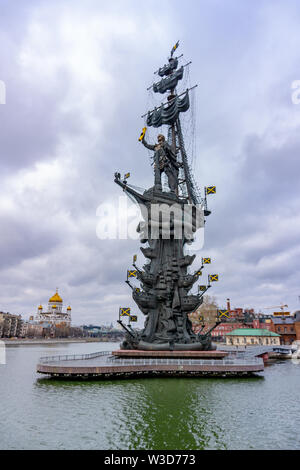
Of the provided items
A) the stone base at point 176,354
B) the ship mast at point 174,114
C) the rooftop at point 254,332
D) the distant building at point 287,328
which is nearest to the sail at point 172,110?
the ship mast at point 174,114

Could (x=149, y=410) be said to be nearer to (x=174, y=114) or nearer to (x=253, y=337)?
(x=174, y=114)

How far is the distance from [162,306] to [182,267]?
22.4 ft

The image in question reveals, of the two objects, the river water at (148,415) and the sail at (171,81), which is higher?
the sail at (171,81)

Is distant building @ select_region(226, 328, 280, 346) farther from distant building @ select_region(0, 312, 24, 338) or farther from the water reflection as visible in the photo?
distant building @ select_region(0, 312, 24, 338)

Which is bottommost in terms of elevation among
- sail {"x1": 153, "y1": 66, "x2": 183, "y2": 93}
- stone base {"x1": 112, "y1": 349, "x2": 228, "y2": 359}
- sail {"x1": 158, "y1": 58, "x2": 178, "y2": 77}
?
stone base {"x1": 112, "y1": 349, "x2": 228, "y2": 359}

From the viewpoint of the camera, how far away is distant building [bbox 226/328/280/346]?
294ft

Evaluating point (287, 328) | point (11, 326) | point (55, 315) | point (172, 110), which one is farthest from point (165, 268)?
point (55, 315)

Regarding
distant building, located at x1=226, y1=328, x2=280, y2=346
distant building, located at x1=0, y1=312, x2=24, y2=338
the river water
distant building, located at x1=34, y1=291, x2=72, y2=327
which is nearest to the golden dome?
distant building, located at x1=34, y1=291, x2=72, y2=327

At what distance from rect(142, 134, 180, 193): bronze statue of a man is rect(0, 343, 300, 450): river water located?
3150 centimetres

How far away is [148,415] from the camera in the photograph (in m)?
17.2

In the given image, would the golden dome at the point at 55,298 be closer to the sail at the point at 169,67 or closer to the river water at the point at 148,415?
the sail at the point at 169,67

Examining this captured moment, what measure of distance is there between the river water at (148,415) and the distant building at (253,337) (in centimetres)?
6824

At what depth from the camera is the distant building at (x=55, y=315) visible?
18375 cm

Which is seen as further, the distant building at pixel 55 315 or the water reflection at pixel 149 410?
the distant building at pixel 55 315
